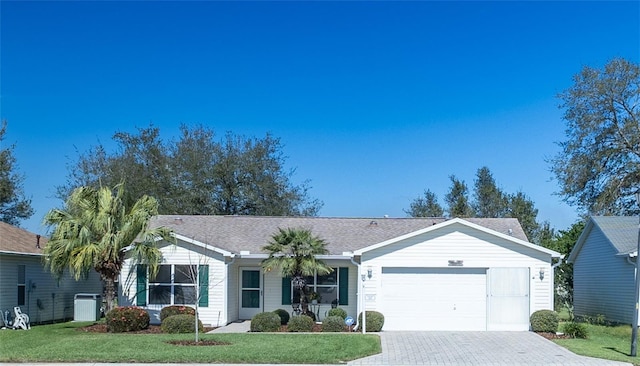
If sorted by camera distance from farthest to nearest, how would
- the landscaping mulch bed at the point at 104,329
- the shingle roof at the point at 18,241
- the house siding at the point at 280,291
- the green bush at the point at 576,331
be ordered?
the house siding at the point at 280,291
the shingle roof at the point at 18,241
the landscaping mulch bed at the point at 104,329
the green bush at the point at 576,331

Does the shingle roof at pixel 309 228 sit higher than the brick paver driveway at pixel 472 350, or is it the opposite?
the shingle roof at pixel 309 228

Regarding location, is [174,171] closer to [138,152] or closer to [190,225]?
[138,152]

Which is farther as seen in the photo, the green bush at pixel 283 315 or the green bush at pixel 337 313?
the green bush at pixel 283 315

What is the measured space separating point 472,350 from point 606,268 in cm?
1094

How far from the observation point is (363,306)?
23406 mm

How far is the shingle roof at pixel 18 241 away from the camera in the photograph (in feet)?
78.1

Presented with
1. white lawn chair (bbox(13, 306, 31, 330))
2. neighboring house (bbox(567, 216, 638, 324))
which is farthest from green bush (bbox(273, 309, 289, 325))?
neighboring house (bbox(567, 216, 638, 324))

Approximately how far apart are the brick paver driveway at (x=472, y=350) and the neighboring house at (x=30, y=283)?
482 inches

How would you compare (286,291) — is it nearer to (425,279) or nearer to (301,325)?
(301,325)

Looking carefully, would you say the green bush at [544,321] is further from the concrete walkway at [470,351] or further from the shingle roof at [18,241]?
the shingle roof at [18,241]

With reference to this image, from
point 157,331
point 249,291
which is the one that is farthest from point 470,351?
point 249,291

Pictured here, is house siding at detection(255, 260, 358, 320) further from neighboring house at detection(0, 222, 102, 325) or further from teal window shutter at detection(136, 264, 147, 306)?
neighboring house at detection(0, 222, 102, 325)

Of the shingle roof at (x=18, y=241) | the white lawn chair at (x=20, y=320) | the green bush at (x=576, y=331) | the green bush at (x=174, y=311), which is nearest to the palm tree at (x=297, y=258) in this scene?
the green bush at (x=174, y=311)

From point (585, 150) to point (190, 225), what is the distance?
2335cm
